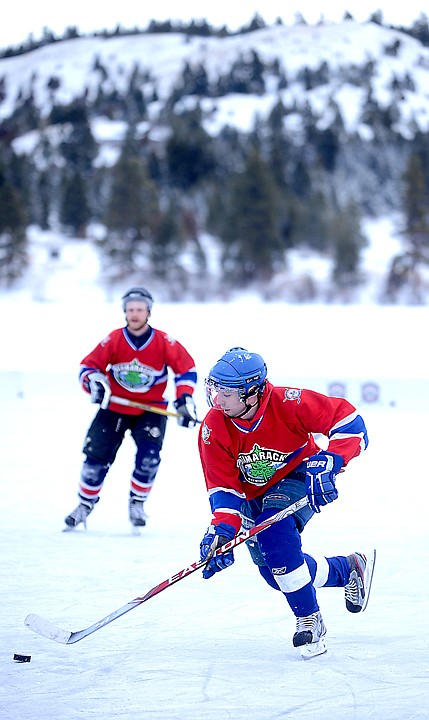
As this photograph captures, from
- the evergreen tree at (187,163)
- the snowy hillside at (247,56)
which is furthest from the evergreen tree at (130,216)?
the snowy hillside at (247,56)

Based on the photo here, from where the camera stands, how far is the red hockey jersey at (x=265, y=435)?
8.37 feet

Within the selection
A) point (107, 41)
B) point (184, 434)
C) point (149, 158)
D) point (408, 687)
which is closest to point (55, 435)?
point (184, 434)

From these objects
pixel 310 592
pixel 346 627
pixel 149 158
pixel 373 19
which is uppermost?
pixel 373 19

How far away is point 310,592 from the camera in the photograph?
8.32 ft

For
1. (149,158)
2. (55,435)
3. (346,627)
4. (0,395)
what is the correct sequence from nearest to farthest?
(346,627), (55,435), (0,395), (149,158)

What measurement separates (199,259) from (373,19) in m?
53.0

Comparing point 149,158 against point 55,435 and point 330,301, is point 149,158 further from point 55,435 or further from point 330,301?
point 55,435

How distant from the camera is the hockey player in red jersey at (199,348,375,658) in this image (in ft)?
8.13

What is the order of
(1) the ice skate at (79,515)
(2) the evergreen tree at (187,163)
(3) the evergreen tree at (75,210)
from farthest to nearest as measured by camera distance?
(2) the evergreen tree at (187,163), (3) the evergreen tree at (75,210), (1) the ice skate at (79,515)

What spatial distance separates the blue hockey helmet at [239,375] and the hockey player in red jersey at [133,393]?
1893 millimetres

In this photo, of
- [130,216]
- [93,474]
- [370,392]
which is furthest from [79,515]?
[130,216]

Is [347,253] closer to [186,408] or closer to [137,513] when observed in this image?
[186,408]

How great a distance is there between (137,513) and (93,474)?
286 millimetres

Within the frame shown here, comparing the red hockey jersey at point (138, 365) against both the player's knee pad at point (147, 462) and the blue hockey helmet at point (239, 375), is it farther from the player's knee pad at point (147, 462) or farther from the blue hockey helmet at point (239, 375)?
the blue hockey helmet at point (239, 375)
